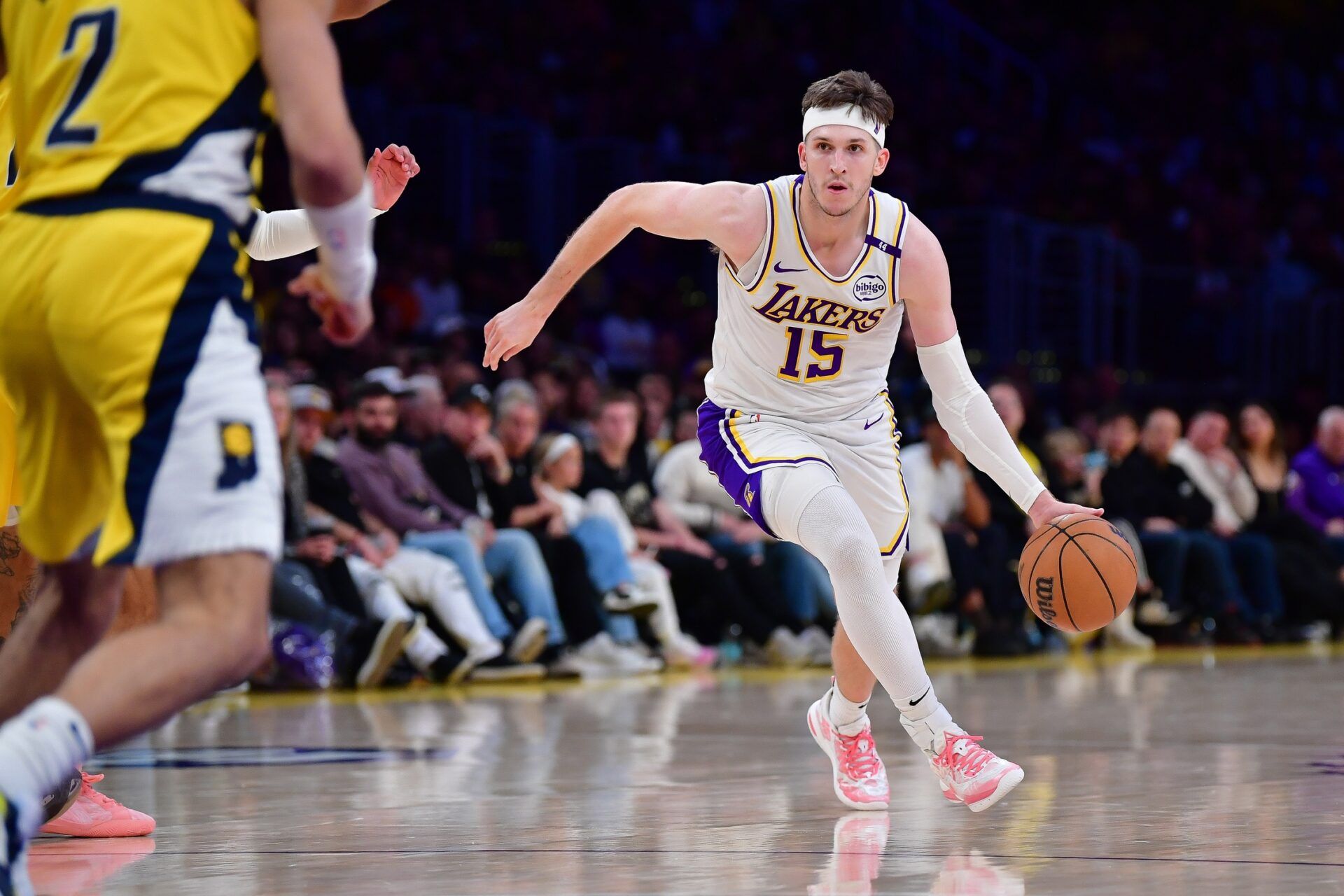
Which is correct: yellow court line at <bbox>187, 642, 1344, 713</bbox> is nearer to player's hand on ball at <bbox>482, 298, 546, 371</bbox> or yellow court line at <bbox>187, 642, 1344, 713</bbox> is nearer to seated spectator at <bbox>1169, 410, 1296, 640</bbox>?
seated spectator at <bbox>1169, 410, 1296, 640</bbox>

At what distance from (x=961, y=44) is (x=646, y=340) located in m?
7.55

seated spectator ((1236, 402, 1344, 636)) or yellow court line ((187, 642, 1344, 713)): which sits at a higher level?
seated spectator ((1236, 402, 1344, 636))

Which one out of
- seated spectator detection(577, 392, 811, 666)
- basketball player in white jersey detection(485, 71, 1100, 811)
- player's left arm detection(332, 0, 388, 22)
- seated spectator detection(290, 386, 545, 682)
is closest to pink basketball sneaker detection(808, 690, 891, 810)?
basketball player in white jersey detection(485, 71, 1100, 811)

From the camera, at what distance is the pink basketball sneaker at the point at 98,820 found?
4.76 metres

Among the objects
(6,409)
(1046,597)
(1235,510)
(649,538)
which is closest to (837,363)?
(1046,597)

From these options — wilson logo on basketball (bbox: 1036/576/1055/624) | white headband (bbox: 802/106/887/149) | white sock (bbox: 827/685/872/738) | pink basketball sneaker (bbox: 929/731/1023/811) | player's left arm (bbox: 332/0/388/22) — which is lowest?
pink basketball sneaker (bbox: 929/731/1023/811)

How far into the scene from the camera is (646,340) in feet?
51.0

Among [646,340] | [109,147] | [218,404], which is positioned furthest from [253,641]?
[646,340]

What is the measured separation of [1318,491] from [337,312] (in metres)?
12.8

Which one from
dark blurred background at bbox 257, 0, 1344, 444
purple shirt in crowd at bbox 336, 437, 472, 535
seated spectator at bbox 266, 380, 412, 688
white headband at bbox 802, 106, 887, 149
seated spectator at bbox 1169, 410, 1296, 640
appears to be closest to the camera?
white headband at bbox 802, 106, 887, 149

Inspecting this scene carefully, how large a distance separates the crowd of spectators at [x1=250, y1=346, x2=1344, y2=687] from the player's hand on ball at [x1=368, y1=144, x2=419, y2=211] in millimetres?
5084

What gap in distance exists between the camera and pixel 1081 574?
550 centimetres

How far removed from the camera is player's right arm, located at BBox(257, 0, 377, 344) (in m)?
3.16

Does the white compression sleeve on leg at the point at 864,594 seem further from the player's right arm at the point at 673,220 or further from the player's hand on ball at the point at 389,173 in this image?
the player's hand on ball at the point at 389,173
